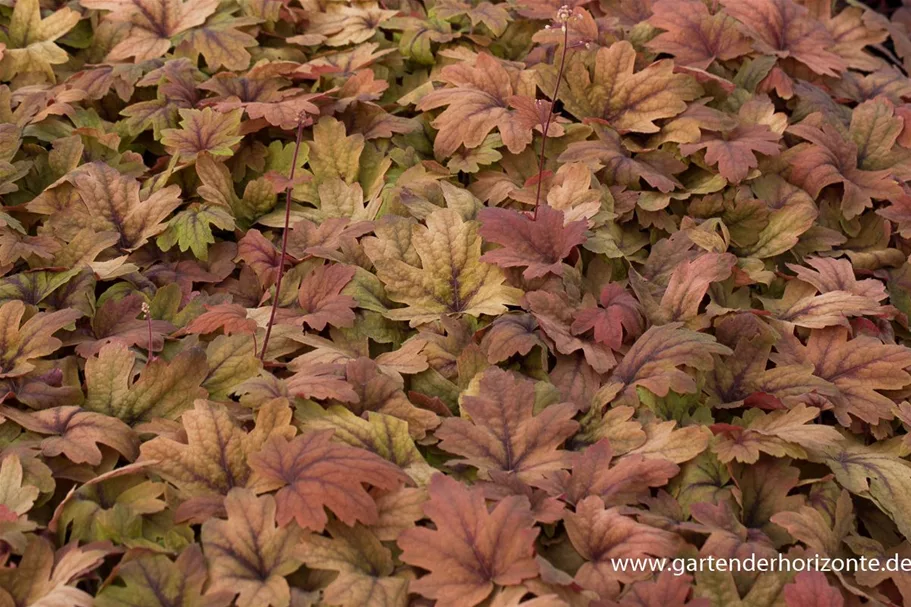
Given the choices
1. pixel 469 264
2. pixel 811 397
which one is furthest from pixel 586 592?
pixel 469 264

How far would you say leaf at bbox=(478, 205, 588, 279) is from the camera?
7.82 ft

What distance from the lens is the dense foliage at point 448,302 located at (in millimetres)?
1812

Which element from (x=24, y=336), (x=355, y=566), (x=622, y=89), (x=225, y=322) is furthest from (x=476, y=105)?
(x=355, y=566)

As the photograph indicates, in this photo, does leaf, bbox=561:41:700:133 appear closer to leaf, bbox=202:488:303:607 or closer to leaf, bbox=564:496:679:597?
leaf, bbox=564:496:679:597

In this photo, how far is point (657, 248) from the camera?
264cm

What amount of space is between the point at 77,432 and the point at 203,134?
1057mm

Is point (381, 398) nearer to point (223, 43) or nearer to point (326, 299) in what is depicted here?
point (326, 299)

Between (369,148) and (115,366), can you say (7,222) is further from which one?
(369,148)

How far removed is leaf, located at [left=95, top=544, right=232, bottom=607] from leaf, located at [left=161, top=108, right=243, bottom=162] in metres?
1.31

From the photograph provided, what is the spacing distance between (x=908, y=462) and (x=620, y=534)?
804 mm

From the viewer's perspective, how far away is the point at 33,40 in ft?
10.2

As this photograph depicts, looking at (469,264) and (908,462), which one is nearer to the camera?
(908,462)

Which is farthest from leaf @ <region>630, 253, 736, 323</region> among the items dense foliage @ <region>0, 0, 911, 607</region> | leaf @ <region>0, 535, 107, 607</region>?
leaf @ <region>0, 535, 107, 607</region>

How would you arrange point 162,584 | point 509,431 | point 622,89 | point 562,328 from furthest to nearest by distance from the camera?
1. point 622,89
2. point 562,328
3. point 509,431
4. point 162,584
